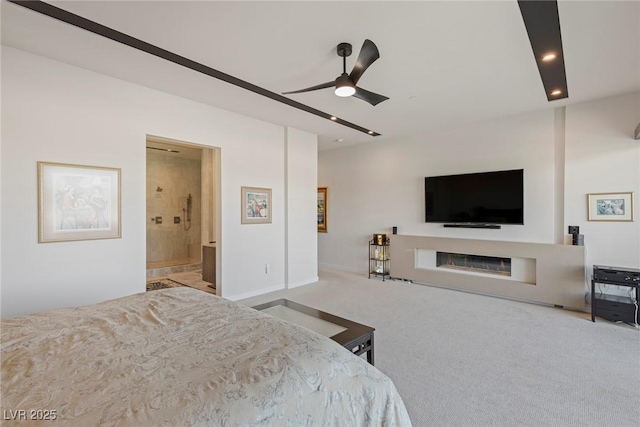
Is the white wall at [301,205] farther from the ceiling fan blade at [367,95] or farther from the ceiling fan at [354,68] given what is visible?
the ceiling fan at [354,68]

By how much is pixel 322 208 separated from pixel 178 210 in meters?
3.57

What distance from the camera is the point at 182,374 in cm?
113

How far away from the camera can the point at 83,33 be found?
245 centimetres

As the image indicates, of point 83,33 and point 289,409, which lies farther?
point 83,33

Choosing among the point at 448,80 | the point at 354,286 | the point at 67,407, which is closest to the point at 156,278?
the point at 354,286

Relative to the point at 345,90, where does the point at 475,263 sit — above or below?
below

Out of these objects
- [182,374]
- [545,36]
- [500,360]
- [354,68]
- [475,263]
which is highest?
[545,36]

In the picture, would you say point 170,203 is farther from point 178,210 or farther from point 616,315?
point 616,315

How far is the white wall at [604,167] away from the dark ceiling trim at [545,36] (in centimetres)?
99

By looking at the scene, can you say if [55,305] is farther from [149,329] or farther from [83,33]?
[83,33]

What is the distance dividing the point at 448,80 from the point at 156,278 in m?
6.11

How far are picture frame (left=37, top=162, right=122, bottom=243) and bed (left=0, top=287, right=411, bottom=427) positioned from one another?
154cm

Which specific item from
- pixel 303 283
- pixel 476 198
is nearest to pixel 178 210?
pixel 303 283

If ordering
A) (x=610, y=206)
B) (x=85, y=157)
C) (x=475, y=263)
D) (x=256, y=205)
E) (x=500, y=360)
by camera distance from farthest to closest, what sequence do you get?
(x=475, y=263) → (x=256, y=205) → (x=610, y=206) → (x=85, y=157) → (x=500, y=360)
